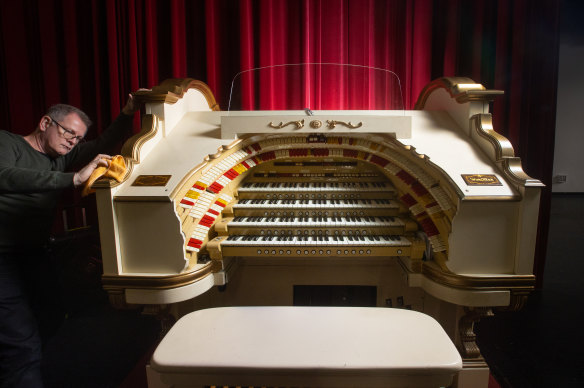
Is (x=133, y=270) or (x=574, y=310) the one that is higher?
(x=133, y=270)

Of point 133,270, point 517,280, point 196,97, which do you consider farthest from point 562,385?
point 196,97

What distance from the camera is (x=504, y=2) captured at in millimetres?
2426

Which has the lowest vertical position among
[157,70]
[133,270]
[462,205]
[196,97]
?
[133,270]

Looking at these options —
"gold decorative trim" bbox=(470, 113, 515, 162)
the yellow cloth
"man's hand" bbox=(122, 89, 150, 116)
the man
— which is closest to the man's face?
the man

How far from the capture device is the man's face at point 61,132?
1.71 meters

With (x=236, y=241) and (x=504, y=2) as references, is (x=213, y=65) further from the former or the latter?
(x=504, y=2)

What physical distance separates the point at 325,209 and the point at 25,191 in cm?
147

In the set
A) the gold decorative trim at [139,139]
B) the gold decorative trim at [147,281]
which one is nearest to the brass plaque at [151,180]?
the gold decorative trim at [139,139]

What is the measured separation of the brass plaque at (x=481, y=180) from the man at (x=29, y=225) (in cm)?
166

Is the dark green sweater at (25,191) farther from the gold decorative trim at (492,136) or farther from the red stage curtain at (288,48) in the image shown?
the gold decorative trim at (492,136)

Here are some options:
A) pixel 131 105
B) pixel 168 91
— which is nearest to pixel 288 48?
pixel 168 91

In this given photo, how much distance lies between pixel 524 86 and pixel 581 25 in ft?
15.3

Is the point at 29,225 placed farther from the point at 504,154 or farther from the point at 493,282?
the point at 504,154

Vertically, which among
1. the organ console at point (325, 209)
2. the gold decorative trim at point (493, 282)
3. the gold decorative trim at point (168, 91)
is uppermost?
the gold decorative trim at point (168, 91)
